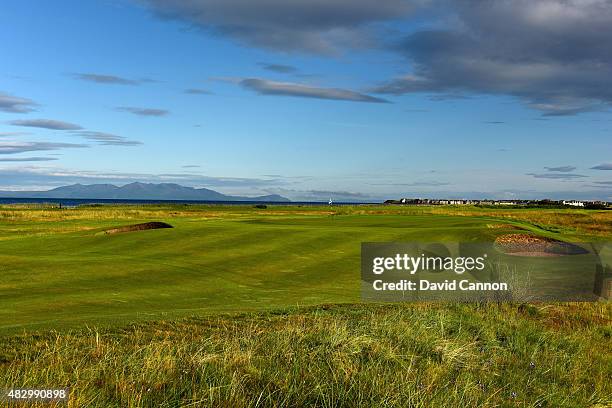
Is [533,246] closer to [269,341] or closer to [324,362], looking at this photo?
[269,341]

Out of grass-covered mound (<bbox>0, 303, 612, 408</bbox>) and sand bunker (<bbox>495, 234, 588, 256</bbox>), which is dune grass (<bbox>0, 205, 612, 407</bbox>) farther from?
sand bunker (<bbox>495, 234, 588, 256</bbox>)

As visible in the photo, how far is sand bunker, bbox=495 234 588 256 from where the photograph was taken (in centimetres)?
2778

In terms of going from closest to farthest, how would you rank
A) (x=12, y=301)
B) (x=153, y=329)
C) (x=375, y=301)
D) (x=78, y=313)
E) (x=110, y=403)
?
(x=110, y=403) < (x=153, y=329) < (x=78, y=313) < (x=12, y=301) < (x=375, y=301)

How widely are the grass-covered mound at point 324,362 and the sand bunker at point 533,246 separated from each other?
16416 mm

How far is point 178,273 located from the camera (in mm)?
17266

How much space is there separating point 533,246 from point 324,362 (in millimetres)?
24414

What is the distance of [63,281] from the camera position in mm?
15320

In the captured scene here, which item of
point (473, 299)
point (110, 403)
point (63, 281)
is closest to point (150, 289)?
point (63, 281)

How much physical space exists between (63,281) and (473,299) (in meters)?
11.4

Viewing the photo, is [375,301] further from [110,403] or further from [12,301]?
[110,403]

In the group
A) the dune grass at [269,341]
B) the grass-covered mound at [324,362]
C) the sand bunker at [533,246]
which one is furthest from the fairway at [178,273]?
the grass-covered mound at [324,362]

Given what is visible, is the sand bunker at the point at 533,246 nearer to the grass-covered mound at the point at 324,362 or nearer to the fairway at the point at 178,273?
the fairway at the point at 178,273

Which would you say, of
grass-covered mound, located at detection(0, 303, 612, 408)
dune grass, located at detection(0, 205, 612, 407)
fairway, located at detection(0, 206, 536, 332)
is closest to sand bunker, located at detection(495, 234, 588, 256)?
fairway, located at detection(0, 206, 536, 332)

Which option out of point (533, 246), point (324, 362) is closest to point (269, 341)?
point (324, 362)
